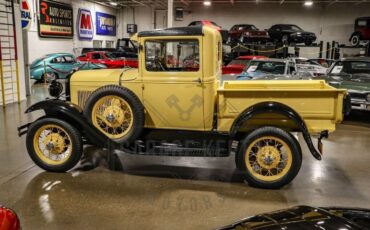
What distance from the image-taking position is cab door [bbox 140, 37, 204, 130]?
4.45 meters

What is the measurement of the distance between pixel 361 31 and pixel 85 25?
1551 cm

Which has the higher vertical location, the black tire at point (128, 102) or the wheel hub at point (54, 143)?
the black tire at point (128, 102)

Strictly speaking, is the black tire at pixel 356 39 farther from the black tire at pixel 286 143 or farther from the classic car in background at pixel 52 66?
the black tire at pixel 286 143

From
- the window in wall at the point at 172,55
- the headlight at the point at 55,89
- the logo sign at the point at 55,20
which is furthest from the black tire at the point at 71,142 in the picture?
the logo sign at the point at 55,20

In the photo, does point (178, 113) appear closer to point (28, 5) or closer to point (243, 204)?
point (243, 204)

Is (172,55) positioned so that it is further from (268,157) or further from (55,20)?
(55,20)

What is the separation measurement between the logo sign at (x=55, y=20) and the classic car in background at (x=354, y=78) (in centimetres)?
1344

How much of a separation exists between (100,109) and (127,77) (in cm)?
56

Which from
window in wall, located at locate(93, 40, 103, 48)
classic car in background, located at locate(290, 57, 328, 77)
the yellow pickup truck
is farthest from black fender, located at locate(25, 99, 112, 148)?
window in wall, located at locate(93, 40, 103, 48)

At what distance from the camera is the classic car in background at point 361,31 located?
18.4 m

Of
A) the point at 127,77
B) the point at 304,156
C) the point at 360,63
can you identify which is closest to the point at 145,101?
the point at 127,77

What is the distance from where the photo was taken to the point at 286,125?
448 cm

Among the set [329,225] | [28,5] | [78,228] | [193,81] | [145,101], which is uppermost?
[28,5]

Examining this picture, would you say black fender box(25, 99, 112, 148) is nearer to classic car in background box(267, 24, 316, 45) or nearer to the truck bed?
the truck bed
